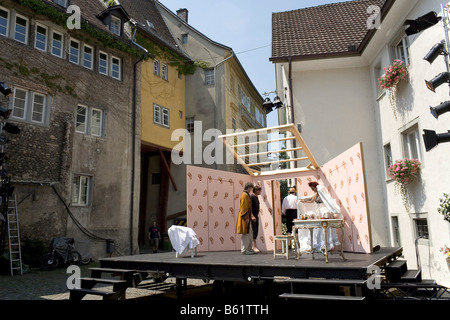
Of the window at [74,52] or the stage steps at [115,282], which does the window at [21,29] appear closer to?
the window at [74,52]

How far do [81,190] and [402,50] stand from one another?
45.5 feet

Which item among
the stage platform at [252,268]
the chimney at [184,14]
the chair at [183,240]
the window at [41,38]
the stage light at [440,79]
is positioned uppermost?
the chimney at [184,14]

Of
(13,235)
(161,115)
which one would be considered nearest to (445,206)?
(13,235)

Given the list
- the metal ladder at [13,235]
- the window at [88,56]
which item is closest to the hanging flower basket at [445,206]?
the metal ladder at [13,235]

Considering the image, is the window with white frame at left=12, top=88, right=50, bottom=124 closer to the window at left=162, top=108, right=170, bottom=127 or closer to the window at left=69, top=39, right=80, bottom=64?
the window at left=69, top=39, right=80, bottom=64

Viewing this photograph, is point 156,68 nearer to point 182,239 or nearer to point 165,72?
point 165,72

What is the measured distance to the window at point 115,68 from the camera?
18516mm

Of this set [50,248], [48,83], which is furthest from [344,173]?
[48,83]

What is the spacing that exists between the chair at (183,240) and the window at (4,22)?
1161 centimetres

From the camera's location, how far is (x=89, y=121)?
1686 cm

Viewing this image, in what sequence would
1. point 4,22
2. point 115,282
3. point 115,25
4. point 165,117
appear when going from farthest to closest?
point 165,117
point 115,25
point 4,22
point 115,282

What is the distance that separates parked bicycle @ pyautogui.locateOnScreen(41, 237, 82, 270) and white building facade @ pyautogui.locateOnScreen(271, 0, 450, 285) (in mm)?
10266

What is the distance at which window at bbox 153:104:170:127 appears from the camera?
21439 mm

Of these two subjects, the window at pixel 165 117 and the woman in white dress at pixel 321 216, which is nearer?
the woman in white dress at pixel 321 216
